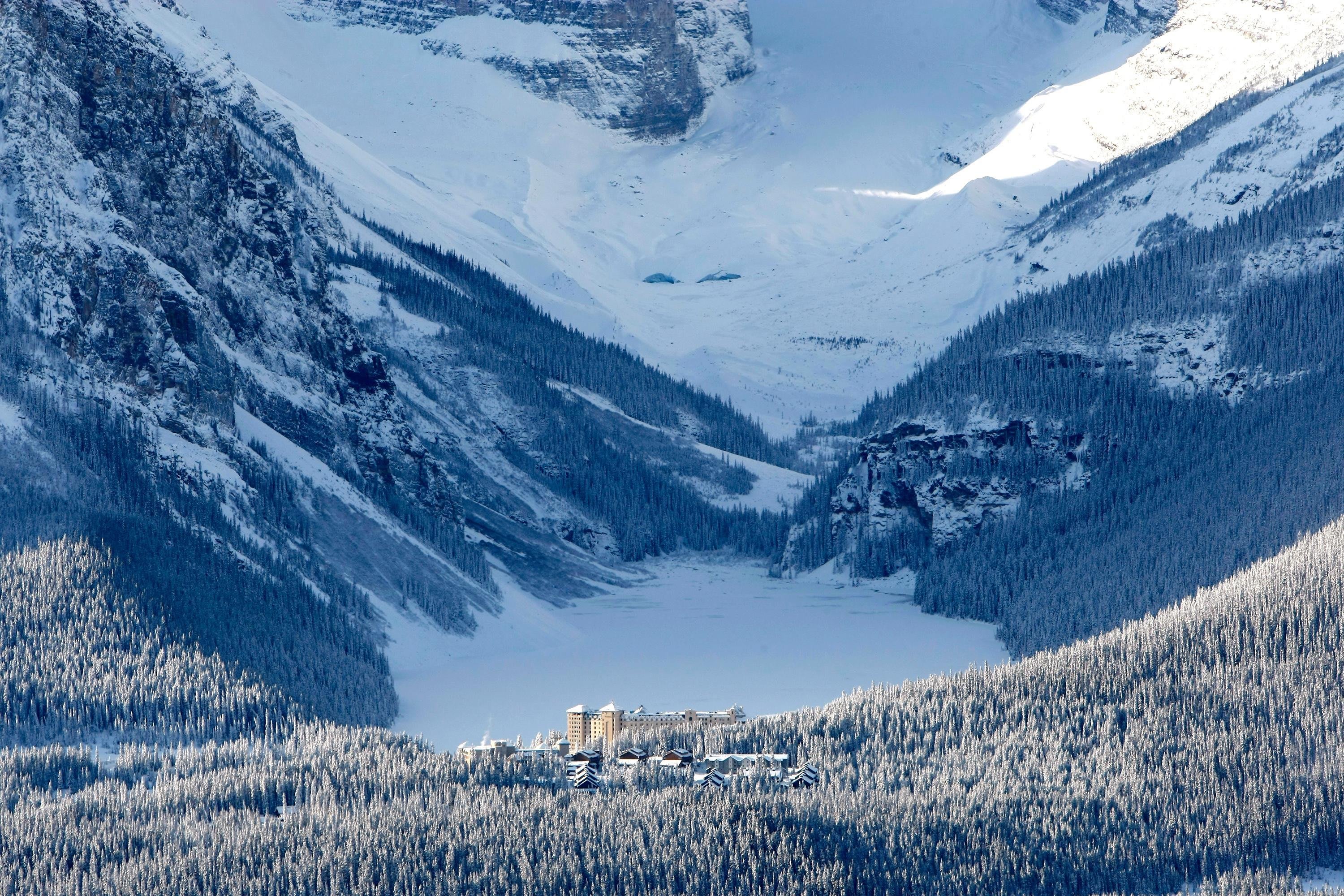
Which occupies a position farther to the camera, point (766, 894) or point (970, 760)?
point (970, 760)

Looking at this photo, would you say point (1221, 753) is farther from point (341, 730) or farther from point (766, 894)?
point (341, 730)

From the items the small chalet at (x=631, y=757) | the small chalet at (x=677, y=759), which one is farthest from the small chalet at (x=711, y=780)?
the small chalet at (x=631, y=757)

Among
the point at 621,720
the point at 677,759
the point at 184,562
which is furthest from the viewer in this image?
the point at 184,562

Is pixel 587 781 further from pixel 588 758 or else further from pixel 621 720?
pixel 621 720

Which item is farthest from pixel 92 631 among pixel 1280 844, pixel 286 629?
pixel 1280 844

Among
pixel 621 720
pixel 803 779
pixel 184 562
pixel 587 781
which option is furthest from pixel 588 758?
pixel 184 562

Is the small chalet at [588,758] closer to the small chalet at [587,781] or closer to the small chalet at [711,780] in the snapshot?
the small chalet at [587,781]
